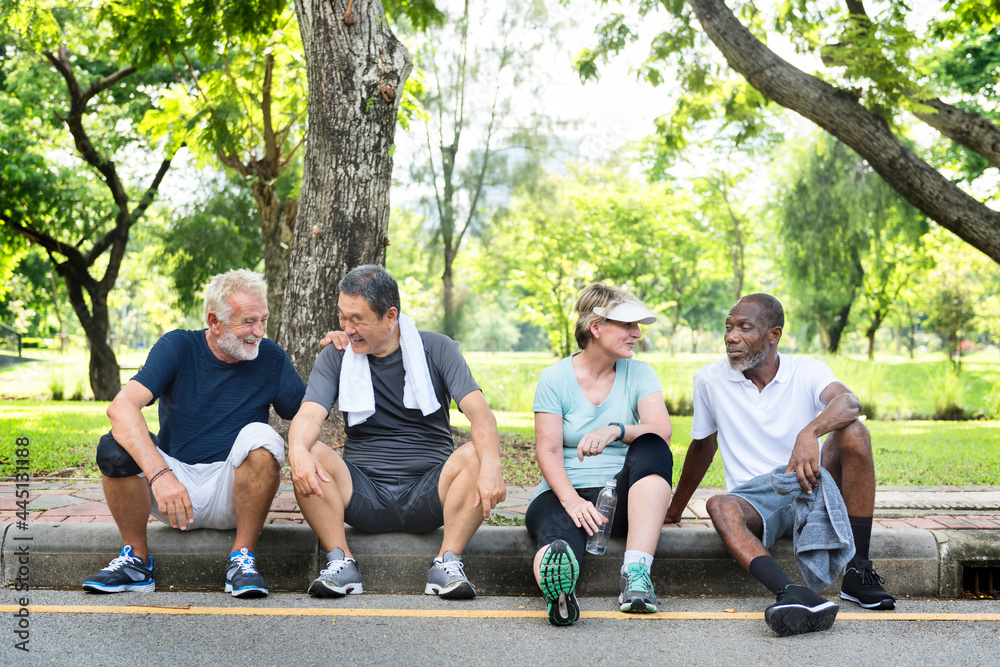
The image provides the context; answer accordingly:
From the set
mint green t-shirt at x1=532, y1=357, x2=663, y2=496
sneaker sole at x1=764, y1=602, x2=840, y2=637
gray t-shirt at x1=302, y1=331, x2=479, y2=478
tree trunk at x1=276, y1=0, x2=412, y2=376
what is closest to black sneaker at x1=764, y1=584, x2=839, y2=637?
sneaker sole at x1=764, y1=602, x2=840, y2=637

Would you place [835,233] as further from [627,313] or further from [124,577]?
[124,577]

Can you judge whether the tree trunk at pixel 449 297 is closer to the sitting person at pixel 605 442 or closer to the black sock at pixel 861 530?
the sitting person at pixel 605 442

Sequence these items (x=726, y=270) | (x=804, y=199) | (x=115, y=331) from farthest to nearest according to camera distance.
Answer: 1. (x=115, y=331)
2. (x=726, y=270)
3. (x=804, y=199)

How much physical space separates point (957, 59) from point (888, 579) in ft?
62.2

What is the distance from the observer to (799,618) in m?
3.46

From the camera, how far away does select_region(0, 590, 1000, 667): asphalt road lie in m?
3.20

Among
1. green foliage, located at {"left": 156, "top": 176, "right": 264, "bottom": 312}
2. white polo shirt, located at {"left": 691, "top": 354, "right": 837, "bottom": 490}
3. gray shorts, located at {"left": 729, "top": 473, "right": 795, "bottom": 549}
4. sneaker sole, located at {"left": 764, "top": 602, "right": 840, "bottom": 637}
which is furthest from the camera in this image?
green foliage, located at {"left": 156, "top": 176, "right": 264, "bottom": 312}

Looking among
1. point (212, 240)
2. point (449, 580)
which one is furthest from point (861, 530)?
point (212, 240)

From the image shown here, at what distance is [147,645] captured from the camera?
3246 mm

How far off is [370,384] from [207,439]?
832 mm

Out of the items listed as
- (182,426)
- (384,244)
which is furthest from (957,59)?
(182,426)

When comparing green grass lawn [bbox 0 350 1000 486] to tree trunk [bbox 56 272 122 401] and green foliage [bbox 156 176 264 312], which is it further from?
green foliage [bbox 156 176 264 312]

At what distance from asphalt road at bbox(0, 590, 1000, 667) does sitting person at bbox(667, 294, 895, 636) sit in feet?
0.84

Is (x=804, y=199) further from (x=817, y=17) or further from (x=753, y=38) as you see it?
(x=753, y=38)
